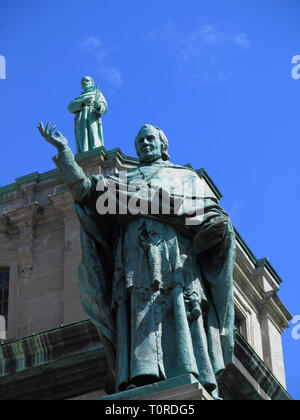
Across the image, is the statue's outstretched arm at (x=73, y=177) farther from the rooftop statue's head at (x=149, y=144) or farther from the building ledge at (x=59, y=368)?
the building ledge at (x=59, y=368)

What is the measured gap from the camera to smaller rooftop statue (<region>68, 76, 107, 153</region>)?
107ft

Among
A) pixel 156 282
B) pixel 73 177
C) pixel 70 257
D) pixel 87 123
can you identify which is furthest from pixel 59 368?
pixel 156 282

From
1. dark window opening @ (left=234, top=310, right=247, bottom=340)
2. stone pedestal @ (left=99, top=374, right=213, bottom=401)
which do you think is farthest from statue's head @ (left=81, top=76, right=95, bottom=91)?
stone pedestal @ (left=99, top=374, right=213, bottom=401)

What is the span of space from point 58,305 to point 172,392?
17.1 metres

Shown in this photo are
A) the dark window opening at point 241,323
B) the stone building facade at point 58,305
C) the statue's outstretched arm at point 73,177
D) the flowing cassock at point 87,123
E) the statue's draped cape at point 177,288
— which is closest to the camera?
the statue's draped cape at point 177,288

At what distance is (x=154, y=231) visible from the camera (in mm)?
14367

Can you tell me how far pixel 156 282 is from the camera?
45.6 feet

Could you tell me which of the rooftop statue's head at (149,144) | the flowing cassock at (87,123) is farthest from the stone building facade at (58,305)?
the rooftop statue's head at (149,144)

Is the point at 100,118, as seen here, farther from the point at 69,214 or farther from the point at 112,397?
the point at 112,397

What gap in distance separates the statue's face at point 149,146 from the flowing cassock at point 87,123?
55.5 ft

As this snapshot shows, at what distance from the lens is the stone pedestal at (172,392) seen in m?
12.6

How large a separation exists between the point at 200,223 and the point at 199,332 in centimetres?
122

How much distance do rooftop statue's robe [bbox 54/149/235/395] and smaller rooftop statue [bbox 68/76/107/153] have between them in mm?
17553
